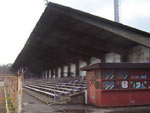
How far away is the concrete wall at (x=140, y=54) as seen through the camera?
64.4 feet

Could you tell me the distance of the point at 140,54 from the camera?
20.7 m

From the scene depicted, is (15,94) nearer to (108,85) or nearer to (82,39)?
(108,85)

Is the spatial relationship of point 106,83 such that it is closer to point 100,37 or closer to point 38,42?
point 100,37

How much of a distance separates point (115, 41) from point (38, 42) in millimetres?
16410

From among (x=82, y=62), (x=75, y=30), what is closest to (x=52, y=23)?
(x=75, y=30)

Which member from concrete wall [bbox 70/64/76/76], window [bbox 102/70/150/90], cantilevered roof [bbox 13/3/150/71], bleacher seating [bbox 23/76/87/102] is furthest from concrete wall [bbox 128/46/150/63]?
concrete wall [bbox 70/64/76/76]

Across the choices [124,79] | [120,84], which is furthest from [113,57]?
[120,84]

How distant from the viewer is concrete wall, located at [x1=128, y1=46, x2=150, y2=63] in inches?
773

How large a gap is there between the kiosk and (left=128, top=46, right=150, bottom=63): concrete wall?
5.33 metres

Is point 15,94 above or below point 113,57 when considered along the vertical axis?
below

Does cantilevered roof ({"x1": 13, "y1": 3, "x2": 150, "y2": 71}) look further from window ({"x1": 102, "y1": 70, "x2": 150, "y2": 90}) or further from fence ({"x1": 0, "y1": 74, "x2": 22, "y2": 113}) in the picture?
fence ({"x1": 0, "y1": 74, "x2": 22, "y2": 113})

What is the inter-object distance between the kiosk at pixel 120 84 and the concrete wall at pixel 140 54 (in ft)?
17.5

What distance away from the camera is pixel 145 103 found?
14.3m

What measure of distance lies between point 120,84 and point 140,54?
7562 mm
